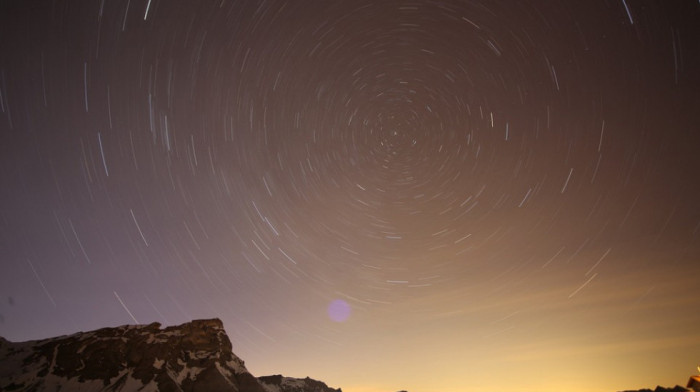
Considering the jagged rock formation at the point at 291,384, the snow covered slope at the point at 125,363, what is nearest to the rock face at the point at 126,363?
the snow covered slope at the point at 125,363

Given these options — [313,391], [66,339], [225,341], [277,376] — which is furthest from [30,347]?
[313,391]

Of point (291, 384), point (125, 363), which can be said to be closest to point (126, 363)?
point (125, 363)

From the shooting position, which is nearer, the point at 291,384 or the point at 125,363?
the point at 125,363

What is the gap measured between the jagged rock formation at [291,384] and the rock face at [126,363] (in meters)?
37.0

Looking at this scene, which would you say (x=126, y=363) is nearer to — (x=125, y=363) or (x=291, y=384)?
(x=125, y=363)

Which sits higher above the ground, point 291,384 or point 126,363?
point 126,363

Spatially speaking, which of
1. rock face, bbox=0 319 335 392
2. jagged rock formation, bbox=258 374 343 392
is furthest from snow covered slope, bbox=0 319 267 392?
jagged rock formation, bbox=258 374 343 392

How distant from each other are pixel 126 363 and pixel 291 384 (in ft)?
259

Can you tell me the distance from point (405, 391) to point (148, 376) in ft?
511

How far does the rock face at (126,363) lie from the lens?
230 feet

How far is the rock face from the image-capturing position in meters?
70.0

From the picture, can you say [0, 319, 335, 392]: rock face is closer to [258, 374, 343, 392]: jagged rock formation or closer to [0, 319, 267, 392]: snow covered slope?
[0, 319, 267, 392]: snow covered slope

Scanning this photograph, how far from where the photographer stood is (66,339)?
84.1m

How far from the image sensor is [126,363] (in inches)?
3004
